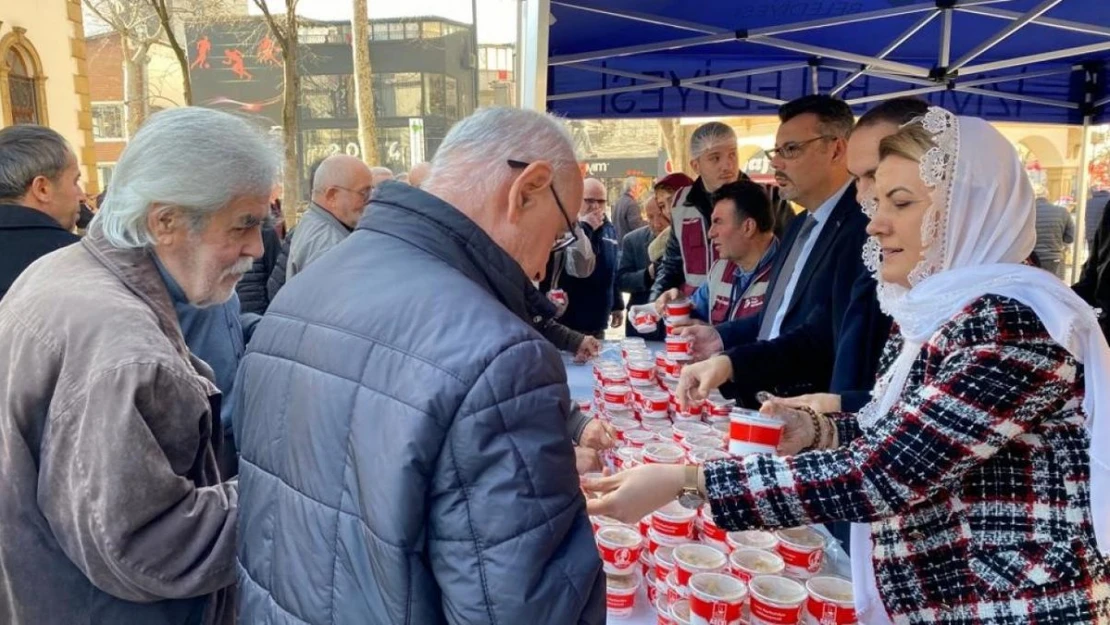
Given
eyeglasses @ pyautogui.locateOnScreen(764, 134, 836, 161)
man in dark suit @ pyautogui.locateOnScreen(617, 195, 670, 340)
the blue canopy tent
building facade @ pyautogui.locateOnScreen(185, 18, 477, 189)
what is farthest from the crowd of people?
building facade @ pyautogui.locateOnScreen(185, 18, 477, 189)

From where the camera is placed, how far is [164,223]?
1.46 meters

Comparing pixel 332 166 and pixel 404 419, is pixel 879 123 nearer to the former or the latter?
pixel 404 419

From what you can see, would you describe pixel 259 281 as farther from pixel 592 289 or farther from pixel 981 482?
pixel 981 482

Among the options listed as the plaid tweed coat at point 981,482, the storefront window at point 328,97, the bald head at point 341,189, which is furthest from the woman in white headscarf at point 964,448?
the storefront window at point 328,97

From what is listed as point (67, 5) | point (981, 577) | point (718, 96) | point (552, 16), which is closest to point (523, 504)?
point (981, 577)

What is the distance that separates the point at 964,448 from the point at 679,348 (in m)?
1.50

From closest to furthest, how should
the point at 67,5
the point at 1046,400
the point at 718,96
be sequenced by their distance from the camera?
the point at 1046,400 → the point at 718,96 → the point at 67,5

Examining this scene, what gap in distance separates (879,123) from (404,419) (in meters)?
1.77

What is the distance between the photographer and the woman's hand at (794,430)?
162 cm

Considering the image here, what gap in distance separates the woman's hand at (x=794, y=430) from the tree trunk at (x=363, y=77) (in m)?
13.1

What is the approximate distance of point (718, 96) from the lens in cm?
632

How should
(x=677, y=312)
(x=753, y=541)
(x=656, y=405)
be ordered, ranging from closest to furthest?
(x=753, y=541), (x=656, y=405), (x=677, y=312)

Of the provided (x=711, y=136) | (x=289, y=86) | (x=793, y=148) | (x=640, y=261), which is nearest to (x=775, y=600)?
(x=793, y=148)

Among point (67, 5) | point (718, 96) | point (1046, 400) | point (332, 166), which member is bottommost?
point (1046, 400)
